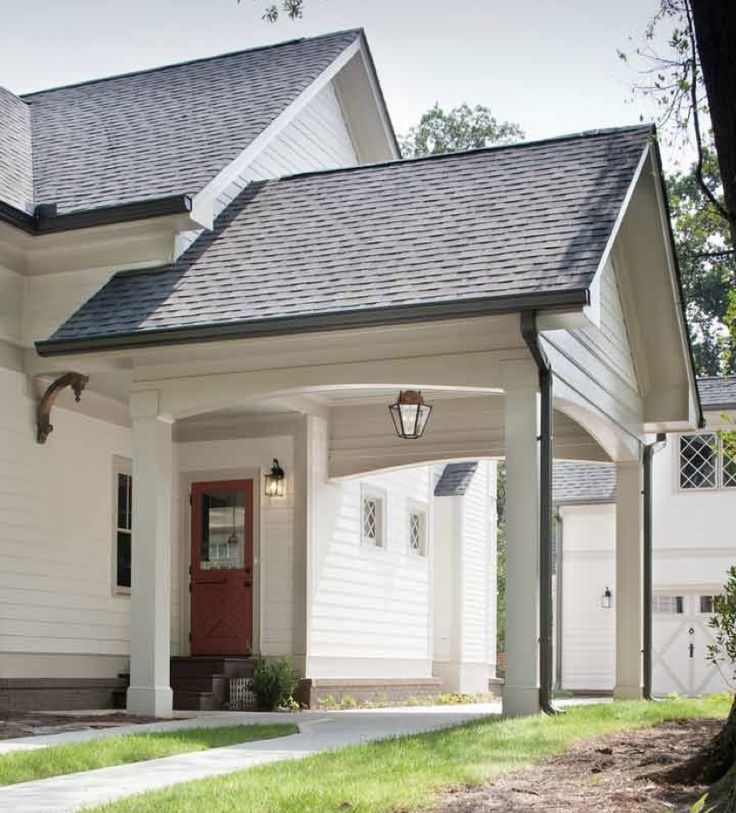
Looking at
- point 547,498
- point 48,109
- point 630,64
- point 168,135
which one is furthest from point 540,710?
point 48,109

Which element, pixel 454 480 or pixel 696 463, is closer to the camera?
pixel 454 480

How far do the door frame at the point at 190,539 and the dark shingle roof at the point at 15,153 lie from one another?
13.6 feet

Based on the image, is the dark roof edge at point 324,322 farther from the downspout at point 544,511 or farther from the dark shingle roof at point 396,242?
the downspout at point 544,511

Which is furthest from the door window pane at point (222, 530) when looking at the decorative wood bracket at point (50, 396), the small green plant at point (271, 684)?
the decorative wood bracket at point (50, 396)

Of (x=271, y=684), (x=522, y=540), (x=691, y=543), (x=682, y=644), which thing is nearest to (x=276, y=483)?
(x=271, y=684)

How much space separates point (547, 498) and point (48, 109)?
997 centimetres

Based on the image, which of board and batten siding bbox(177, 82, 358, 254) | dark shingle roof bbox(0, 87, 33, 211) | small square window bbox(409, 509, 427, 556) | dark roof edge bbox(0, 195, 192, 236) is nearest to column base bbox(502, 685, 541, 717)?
dark roof edge bbox(0, 195, 192, 236)

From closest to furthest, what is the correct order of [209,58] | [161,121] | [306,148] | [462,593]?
[161,121] → [306,148] → [209,58] → [462,593]

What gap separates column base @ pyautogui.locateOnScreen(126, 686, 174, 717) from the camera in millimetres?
12523

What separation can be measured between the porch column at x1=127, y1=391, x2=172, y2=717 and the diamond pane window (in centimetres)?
1478

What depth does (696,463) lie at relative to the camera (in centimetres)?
2548

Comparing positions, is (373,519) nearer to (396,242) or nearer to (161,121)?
(161,121)

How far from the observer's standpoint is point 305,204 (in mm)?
14359

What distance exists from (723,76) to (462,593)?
17360 millimetres
